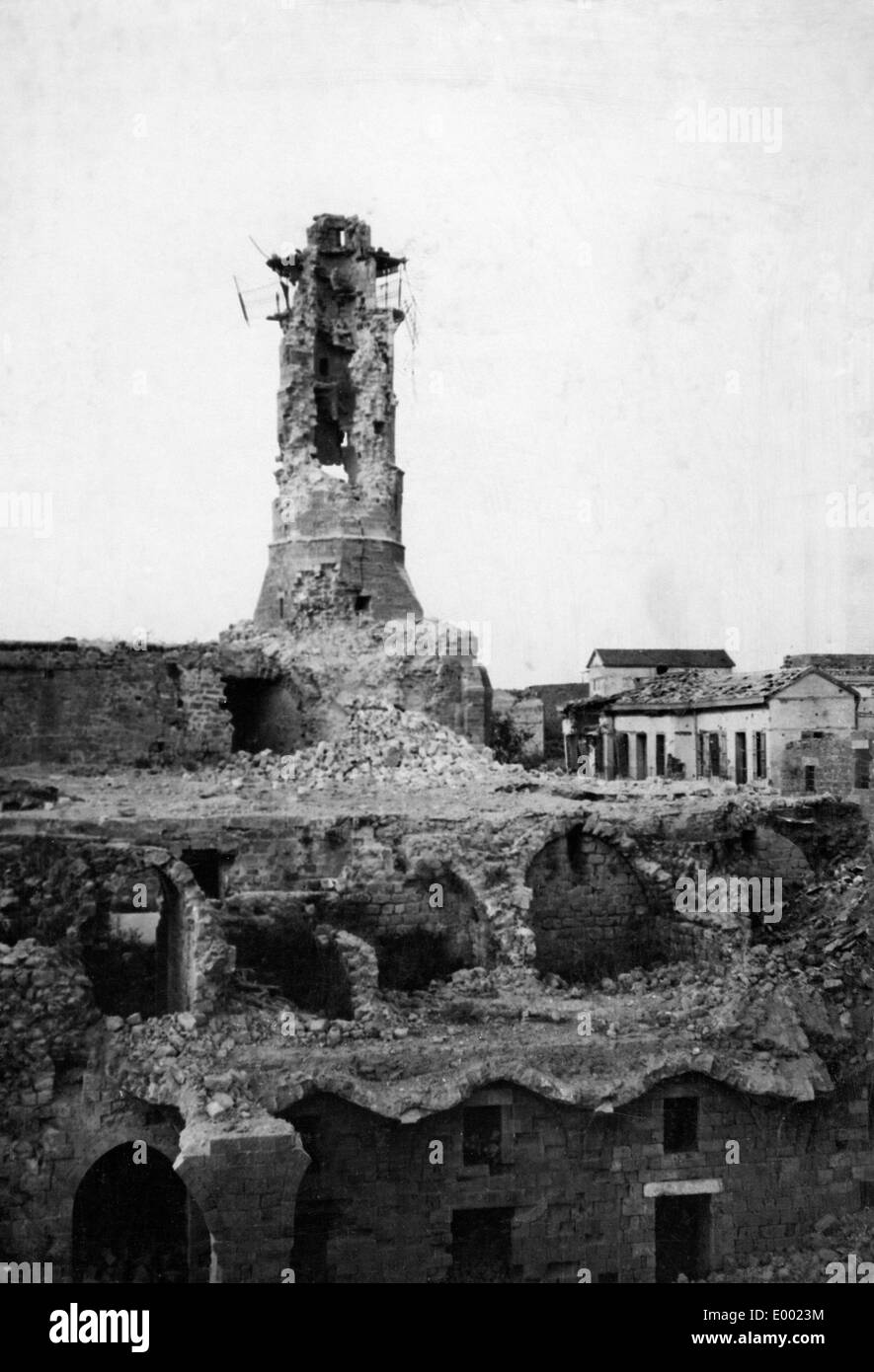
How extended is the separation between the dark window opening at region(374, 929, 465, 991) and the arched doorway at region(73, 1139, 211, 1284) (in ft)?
9.80

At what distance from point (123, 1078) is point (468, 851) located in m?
4.46

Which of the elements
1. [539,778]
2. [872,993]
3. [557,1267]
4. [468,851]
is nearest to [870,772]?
[539,778]

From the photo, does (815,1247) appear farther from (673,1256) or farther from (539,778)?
(539,778)

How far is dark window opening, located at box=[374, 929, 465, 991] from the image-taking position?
558 inches

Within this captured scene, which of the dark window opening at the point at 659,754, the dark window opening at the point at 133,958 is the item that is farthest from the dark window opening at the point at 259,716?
the dark window opening at the point at 659,754

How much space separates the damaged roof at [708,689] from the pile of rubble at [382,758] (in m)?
4.89

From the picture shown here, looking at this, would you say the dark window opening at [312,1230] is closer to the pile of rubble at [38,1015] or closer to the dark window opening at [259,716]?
the pile of rubble at [38,1015]

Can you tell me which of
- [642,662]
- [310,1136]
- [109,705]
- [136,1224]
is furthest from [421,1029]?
[642,662]

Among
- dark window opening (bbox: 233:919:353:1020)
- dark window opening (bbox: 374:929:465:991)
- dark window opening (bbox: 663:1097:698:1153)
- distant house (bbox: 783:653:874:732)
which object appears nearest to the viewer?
dark window opening (bbox: 663:1097:698:1153)

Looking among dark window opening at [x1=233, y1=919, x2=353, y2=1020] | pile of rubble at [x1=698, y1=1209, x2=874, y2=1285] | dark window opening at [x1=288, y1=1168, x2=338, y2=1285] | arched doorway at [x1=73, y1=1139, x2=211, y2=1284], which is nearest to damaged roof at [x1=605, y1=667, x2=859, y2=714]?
pile of rubble at [x1=698, y1=1209, x2=874, y2=1285]

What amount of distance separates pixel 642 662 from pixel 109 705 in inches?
639

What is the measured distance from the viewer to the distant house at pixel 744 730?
20812mm

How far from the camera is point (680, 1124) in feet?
41.7

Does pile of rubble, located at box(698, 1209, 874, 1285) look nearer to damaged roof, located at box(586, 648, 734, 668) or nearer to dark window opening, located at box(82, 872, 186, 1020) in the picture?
dark window opening, located at box(82, 872, 186, 1020)
